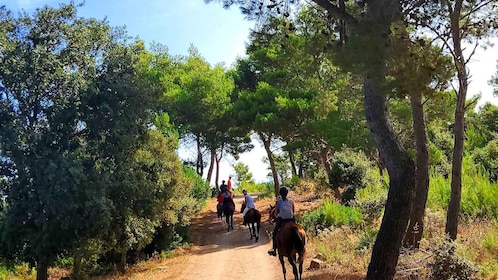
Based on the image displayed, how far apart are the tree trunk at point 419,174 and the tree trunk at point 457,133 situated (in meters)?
0.61

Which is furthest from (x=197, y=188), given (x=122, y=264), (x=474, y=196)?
(x=474, y=196)

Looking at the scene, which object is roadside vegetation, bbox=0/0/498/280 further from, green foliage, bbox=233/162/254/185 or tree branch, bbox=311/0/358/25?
green foliage, bbox=233/162/254/185

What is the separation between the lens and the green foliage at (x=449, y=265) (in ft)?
25.8

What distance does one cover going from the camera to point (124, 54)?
14625mm

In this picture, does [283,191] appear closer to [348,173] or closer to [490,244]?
[490,244]

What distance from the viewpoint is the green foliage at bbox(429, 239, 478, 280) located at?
309 inches

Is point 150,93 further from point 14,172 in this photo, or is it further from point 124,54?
point 14,172

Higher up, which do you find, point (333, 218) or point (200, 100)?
point (200, 100)

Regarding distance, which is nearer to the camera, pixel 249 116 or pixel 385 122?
pixel 385 122

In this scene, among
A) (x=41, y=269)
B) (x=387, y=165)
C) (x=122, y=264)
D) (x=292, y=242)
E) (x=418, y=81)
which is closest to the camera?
(x=387, y=165)

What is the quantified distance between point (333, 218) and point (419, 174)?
7594 mm

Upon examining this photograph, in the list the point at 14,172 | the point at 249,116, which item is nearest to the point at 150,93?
the point at 14,172

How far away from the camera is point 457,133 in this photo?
32.0 ft

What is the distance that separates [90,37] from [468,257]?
11.7m
